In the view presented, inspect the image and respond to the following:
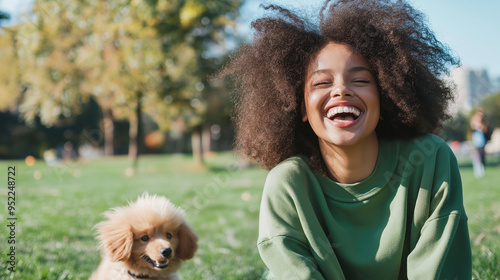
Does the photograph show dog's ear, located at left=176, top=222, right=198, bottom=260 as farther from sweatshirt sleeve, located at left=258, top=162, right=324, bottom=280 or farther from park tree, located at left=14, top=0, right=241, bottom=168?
park tree, located at left=14, top=0, right=241, bottom=168

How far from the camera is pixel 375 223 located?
238cm

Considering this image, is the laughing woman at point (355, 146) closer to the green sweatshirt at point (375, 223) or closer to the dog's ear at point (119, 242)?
the green sweatshirt at point (375, 223)

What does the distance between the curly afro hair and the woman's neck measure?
4.2 inches

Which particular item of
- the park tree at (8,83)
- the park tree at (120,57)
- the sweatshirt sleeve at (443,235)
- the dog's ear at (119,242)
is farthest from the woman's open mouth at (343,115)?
the park tree at (8,83)

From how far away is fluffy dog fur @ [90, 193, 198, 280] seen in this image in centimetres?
275

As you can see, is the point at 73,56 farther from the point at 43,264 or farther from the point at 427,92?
the point at 427,92

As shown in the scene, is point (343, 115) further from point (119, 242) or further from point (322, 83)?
point (119, 242)

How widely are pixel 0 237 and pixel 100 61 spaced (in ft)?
44.2

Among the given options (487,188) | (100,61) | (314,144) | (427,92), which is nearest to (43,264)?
(314,144)

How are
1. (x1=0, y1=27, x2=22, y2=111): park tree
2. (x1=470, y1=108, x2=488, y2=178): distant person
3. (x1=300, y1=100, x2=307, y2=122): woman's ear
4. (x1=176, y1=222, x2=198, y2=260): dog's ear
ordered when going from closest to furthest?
(x1=300, y1=100, x2=307, y2=122): woman's ear, (x1=176, y1=222, x2=198, y2=260): dog's ear, (x1=470, y1=108, x2=488, y2=178): distant person, (x1=0, y1=27, x2=22, y2=111): park tree

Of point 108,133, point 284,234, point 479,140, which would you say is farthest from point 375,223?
Answer: point 108,133

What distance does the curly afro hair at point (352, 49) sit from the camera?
250 cm

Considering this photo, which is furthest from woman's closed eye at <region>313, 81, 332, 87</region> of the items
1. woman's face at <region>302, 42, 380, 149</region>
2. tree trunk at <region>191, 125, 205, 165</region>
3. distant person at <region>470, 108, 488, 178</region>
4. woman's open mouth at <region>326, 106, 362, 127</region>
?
tree trunk at <region>191, 125, 205, 165</region>

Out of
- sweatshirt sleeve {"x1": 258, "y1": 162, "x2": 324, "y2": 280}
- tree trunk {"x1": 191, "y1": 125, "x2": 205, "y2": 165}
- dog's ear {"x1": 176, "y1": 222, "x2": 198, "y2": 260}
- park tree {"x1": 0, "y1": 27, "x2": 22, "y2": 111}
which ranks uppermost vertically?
park tree {"x1": 0, "y1": 27, "x2": 22, "y2": 111}
